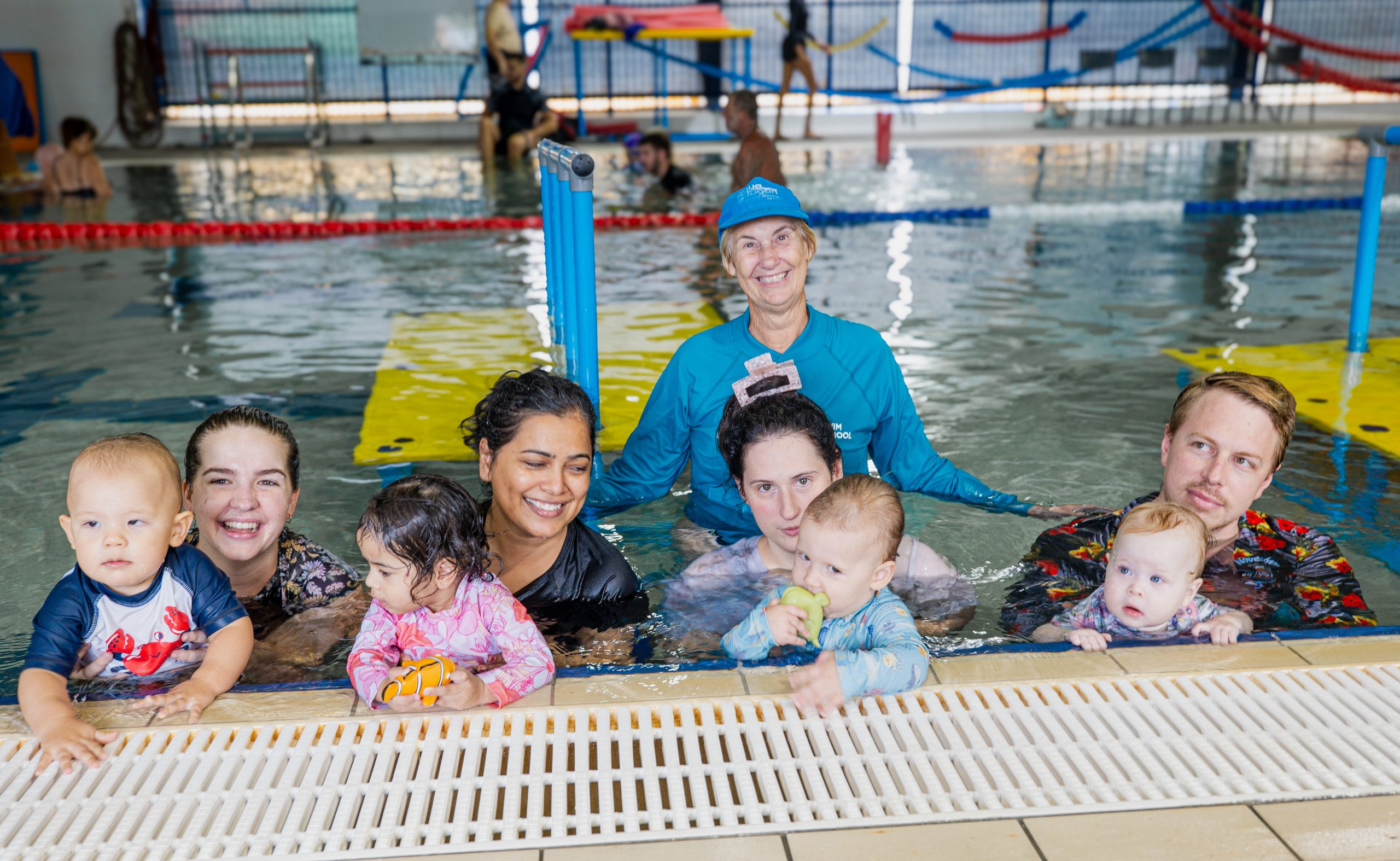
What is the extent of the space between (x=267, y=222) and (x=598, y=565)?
29.6ft

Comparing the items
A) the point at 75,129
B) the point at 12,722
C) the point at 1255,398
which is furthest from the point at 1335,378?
the point at 75,129

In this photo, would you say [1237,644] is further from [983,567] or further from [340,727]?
[340,727]

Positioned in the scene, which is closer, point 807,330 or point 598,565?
point 598,565

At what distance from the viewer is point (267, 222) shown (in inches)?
433

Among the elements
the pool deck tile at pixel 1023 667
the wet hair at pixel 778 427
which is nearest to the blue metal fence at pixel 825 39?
the wet hair at pixel 778 427

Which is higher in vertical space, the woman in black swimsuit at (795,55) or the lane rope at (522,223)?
the woman in black swimsuit at (795,55)

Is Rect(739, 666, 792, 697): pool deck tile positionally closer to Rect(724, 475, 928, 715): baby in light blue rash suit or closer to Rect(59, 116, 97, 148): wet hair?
Rect(724, 475, 928, 715): baby in light blue rash suit

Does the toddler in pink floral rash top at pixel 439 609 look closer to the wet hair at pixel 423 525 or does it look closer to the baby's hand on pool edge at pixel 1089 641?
the wet hair at pixel 423 525

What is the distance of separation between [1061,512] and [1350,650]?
114 cm

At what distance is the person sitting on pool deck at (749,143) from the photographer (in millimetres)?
7949

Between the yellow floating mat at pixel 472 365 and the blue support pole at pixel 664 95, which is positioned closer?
the yellow floating mat at pixel 472 365

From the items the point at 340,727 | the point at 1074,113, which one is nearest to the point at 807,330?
the point at 340,727

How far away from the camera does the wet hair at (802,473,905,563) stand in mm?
2578

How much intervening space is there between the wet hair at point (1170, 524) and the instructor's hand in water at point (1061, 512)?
800mm
